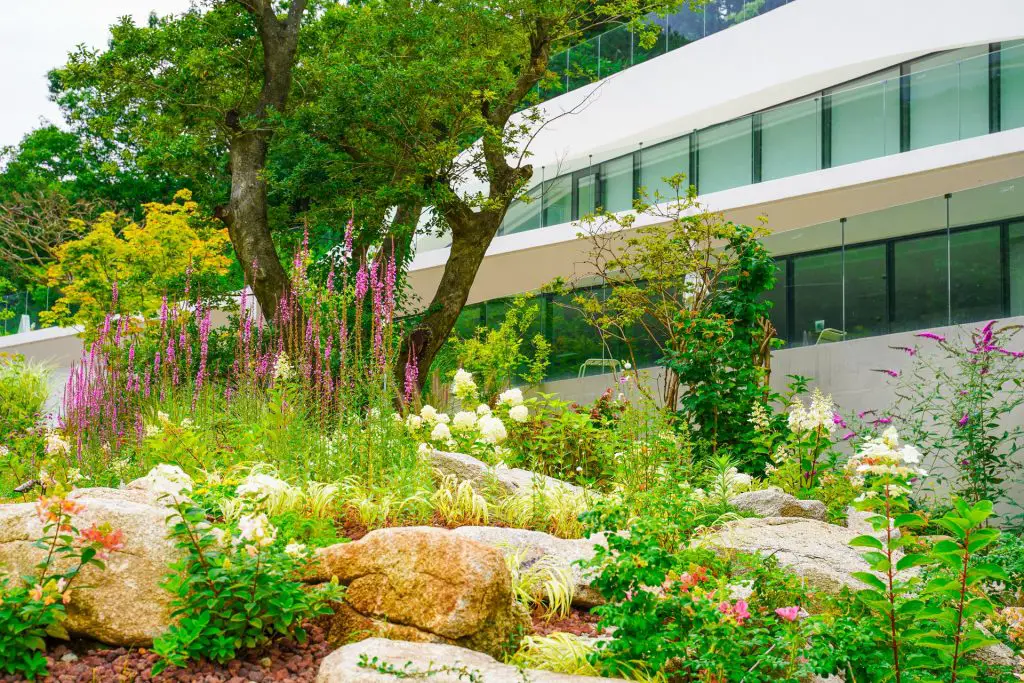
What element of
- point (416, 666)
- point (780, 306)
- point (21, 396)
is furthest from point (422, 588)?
point (21, 396)

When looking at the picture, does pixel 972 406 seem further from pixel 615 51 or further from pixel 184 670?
pixel 615 51

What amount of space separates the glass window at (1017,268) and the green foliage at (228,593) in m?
7.27

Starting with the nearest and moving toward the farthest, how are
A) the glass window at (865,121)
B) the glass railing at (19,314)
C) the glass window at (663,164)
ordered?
the glass window at (865,121) → the glass window at (663,164) → the glass railing at (19,314)

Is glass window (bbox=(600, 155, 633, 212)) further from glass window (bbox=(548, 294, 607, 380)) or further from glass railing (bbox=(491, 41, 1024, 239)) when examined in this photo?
glass window (bbox=(548, 294, 607, 380))

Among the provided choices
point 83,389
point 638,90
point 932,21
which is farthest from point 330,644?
point 638,90

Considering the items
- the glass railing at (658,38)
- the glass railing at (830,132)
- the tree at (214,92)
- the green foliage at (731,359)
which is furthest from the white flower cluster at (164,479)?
the glass railing at (658,38)

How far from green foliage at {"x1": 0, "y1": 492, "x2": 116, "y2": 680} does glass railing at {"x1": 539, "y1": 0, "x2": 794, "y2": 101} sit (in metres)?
13.1

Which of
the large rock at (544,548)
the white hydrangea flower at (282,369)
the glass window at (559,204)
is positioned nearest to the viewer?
the large rock at (544,548)

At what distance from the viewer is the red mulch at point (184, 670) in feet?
11.9

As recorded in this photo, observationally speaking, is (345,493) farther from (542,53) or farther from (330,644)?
(542,53)

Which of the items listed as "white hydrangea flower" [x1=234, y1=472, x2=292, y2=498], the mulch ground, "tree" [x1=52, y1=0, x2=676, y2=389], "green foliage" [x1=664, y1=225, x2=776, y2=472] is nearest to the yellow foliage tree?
"tree" [x1=52, y1=0, x2=676, y2=389]

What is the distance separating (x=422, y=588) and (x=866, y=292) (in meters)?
7.24

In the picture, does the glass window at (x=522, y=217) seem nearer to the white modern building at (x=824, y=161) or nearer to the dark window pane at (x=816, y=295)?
the white modern building at (x=824, y=161)

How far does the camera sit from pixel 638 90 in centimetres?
1723
